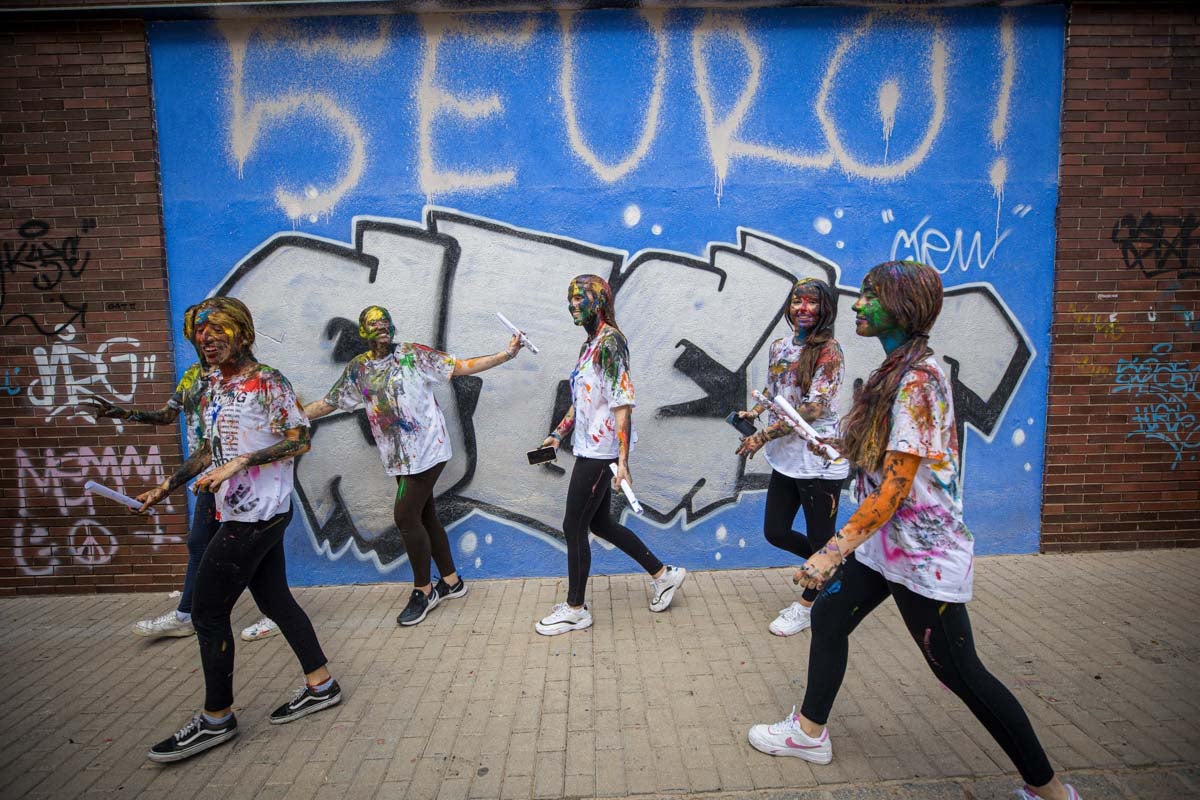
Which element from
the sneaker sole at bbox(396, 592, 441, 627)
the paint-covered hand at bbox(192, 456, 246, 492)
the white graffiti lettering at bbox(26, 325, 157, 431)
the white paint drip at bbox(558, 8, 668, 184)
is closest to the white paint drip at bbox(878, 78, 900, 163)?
the white paint drip at bbox(558, 8, 668, 184)

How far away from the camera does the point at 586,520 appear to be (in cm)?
376

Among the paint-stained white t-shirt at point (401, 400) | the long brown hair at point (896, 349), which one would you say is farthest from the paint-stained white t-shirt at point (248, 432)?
the long brown hair at point (896, 349)

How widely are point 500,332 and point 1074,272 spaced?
12.8ft

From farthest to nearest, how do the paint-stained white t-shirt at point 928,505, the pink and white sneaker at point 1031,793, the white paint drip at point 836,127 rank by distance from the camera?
the white paint drip at point 836,127
the pink and white sneaker at point 1031,793
the paint-stained white t-shirt at point 928,505

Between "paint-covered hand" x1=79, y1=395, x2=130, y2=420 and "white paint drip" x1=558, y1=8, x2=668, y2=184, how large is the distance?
310 cm

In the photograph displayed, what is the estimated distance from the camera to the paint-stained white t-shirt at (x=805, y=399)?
3430mm

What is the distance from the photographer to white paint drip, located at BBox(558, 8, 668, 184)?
4.30m

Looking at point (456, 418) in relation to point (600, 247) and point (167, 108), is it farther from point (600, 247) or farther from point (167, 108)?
point (167, 108)

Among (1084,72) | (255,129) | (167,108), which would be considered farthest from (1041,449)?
(167,108)

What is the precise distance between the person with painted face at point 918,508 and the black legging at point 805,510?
3.98ft
